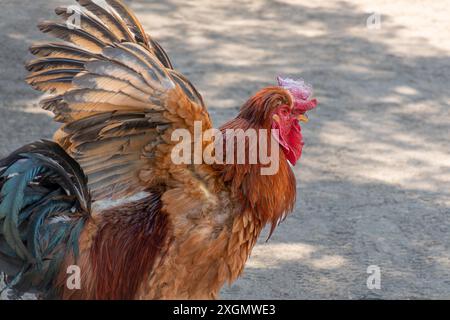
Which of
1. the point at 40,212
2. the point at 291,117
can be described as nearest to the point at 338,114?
the point at 291,117

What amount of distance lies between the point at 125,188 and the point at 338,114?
379 centimetres

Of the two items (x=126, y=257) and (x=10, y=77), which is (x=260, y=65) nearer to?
(x=10, y=77)

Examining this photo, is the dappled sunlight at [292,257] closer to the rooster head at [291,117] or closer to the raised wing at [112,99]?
the rooster head at [291,117]

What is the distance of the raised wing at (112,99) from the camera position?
13.9 feet

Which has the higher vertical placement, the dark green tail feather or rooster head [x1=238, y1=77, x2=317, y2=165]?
rooster head [x1=238, y1=77, x2=317, y2=165]

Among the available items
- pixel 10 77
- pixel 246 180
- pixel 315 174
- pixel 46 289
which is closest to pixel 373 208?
pixel 315 174

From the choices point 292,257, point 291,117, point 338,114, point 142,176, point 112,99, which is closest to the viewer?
point 112,99

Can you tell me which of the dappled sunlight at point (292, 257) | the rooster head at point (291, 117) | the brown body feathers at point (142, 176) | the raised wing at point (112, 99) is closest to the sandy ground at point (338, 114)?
the dappled sunlight at point (292, 257)

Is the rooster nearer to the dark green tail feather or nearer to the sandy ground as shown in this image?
the dark green tail feather

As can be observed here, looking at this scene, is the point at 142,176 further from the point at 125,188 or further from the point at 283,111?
the point at 283,111

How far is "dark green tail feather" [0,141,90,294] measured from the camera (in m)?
4.43

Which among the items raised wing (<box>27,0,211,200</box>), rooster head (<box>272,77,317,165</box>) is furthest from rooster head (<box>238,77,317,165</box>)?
raised wing (<box>27,0,211,200</box>)

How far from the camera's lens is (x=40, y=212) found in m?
4.52

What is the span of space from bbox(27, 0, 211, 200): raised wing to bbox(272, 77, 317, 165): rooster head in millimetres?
356
